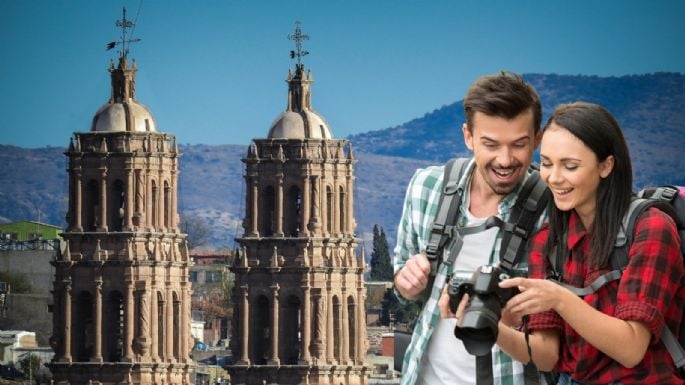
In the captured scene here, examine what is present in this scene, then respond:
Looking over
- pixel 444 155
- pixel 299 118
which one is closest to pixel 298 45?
pixel 299 118

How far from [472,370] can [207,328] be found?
108696 millimetres

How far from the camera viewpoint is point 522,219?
34.9ft

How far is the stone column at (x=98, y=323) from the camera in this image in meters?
93.7

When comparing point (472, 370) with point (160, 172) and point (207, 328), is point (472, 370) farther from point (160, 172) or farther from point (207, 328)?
point (207, 328)

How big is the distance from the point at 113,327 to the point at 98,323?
64 cm

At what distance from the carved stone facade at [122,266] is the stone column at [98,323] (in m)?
0.04

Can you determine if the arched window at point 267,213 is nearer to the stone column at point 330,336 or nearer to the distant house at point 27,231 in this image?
the stone column at point 330,336

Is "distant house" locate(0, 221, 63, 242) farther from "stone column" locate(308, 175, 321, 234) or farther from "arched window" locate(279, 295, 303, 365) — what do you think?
"stone column" locate(308, 175, 321, 234)

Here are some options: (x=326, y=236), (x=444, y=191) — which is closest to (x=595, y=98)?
(x=326, y=236)

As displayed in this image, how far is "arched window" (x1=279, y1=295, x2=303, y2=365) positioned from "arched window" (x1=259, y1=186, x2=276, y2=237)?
2650mm

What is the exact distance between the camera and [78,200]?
9506 centimetres

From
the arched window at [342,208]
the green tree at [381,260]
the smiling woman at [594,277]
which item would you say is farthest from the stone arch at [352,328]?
the smiling woman at [594,277]

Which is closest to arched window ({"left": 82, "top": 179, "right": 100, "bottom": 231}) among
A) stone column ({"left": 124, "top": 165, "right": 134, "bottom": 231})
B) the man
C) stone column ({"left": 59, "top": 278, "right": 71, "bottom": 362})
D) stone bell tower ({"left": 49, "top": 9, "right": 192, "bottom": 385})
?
stone bell tower ({"left": 49, "top": 9, "right": 192, "bottom": 385})

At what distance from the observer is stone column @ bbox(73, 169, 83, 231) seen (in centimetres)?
9456
